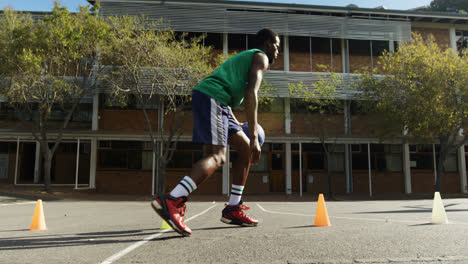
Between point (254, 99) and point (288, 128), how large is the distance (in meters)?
16.4

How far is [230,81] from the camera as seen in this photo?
11.1 feet

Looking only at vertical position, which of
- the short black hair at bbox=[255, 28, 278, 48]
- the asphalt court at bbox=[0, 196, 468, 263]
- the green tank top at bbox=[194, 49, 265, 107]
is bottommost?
the asphalt court at bbox=[0, 196, 468, 263]

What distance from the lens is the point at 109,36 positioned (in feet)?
49.2

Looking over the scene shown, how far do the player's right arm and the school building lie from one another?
14.1m

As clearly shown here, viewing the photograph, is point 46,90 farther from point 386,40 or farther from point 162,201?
point 386,40

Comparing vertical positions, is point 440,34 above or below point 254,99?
above

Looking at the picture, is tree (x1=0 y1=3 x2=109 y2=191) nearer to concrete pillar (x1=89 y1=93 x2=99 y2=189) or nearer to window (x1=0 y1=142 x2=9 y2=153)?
concrete pillar (x1=89 y1=93 x2=99 y2=189)

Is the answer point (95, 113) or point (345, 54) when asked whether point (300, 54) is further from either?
point (95, 113)

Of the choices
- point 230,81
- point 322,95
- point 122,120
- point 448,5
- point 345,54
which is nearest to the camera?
point 230,81

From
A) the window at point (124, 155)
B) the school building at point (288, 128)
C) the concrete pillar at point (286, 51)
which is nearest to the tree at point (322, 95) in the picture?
the school building at point (288, 128)

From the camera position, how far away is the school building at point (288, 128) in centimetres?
1845

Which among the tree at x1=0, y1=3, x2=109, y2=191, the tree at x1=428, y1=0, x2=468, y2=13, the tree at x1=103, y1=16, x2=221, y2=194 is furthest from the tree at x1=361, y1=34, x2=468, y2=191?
the tree at x1=428, y1=0, x2=468, y2=13

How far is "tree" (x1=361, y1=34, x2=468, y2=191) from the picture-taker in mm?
15492

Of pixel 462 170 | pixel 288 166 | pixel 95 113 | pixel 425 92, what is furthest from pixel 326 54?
pixel 95 113
